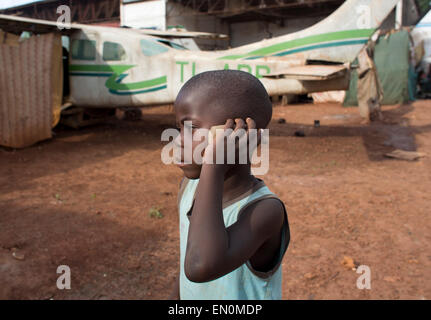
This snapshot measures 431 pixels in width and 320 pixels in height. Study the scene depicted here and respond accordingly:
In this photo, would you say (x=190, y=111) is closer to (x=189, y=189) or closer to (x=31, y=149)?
(x=189, y=189)

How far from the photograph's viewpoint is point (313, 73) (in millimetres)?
7027

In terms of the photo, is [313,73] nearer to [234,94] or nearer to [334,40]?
[334,40]

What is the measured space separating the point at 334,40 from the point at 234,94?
7.71 meters

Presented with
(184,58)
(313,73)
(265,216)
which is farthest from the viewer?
(184,58)

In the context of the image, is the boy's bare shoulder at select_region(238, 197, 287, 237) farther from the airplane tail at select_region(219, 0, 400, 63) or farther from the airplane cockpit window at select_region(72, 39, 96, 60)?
the airplane cockpit window at select_region(72, 39, 96, 60)

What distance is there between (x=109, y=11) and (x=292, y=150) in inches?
735

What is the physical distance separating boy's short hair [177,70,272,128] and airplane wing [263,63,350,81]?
6116 mm

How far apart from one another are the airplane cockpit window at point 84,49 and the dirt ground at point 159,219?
2142 millimetres

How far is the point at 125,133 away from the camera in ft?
31.5

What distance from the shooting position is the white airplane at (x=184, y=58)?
7.44 metres

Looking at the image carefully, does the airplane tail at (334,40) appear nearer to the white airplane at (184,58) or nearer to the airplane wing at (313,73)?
the white airplane at (184,58)

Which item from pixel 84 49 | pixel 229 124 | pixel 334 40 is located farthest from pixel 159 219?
pixel 334 40

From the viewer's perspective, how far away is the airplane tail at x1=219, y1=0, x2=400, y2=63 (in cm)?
780

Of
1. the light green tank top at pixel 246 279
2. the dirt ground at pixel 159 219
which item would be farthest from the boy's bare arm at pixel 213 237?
the dirt ground at pixel 159 219
